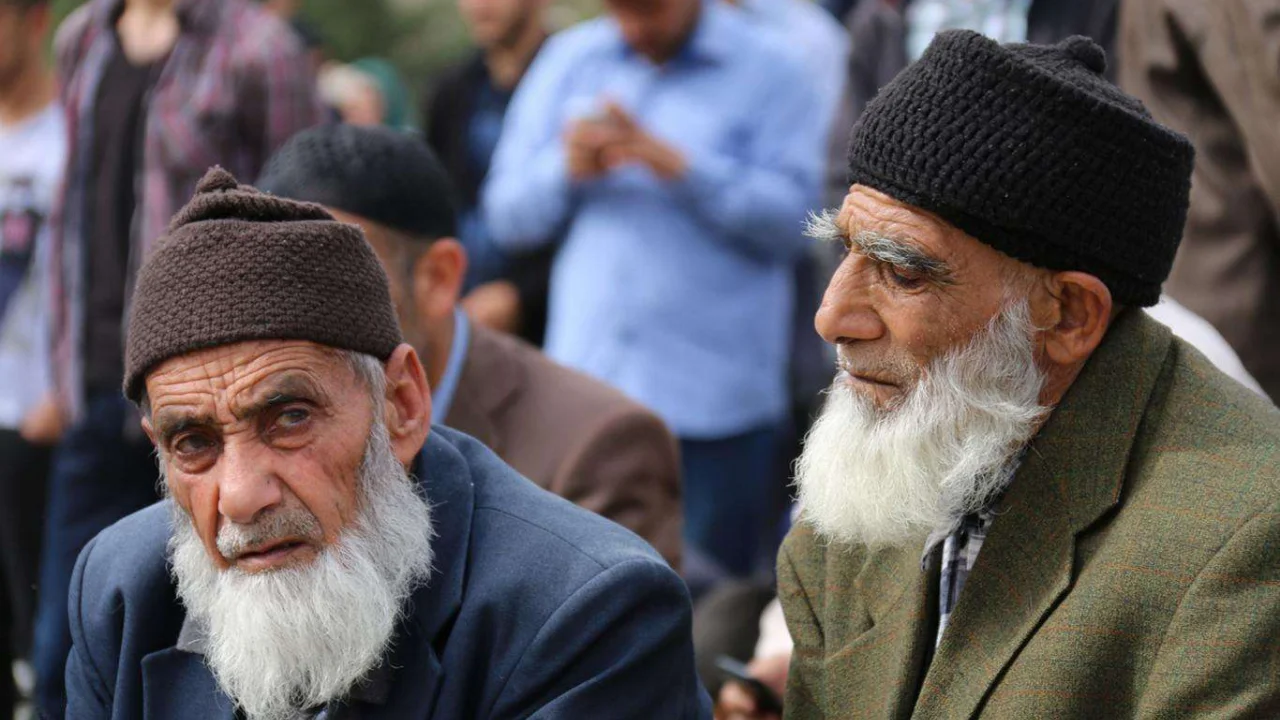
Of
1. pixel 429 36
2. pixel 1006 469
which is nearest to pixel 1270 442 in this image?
pixel 1006 469

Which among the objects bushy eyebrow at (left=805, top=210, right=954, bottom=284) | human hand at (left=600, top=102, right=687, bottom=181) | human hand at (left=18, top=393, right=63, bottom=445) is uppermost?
bushy eyebrow at (left=805, top=210, right=954, bottom=284)

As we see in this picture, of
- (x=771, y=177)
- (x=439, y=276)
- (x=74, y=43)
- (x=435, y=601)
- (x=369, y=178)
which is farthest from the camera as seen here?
(x=74, y=43)

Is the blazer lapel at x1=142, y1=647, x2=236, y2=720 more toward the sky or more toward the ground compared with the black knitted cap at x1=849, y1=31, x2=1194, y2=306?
more toward the ground

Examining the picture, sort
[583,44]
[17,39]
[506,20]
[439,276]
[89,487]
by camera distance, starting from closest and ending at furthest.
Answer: [439,276], [89,487], [583,44], [17,39], [506,20]

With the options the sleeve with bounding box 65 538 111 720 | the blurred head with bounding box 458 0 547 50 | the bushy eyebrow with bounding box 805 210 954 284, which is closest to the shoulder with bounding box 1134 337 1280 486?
the bushy eyebrow with bounding box 805 210 954 284

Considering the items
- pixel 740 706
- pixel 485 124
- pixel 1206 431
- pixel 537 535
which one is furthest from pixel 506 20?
pixel 1206 431

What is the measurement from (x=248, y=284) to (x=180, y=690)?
34.1 inches

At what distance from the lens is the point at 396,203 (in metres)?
4.92

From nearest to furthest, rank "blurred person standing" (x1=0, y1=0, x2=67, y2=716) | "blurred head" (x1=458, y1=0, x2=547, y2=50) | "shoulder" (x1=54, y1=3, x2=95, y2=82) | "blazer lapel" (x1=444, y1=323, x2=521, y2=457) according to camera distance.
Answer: "blazer lapel" (x1=444, y1=323, x2=521, y2=457), "blurred person standing" (x1=0, y1=0, x2=67, y2=716), "shoulder" (x1=54, y1=3, x2=95, y2=82), "blurred head" (x1=458, y1=0, x2=547, y2=50)

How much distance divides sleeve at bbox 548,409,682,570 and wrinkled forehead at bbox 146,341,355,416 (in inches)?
54.9

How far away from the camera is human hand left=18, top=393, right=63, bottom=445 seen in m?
6.77

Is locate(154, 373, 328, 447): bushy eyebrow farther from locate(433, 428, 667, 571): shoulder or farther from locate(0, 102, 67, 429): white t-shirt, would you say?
locate(0, 102, 67, 429): white t-shirt

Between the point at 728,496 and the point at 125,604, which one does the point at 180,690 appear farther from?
the point at 728,496

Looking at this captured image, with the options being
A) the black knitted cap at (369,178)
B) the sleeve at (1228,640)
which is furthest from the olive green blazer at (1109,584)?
the black knitted cap at (369,178)
